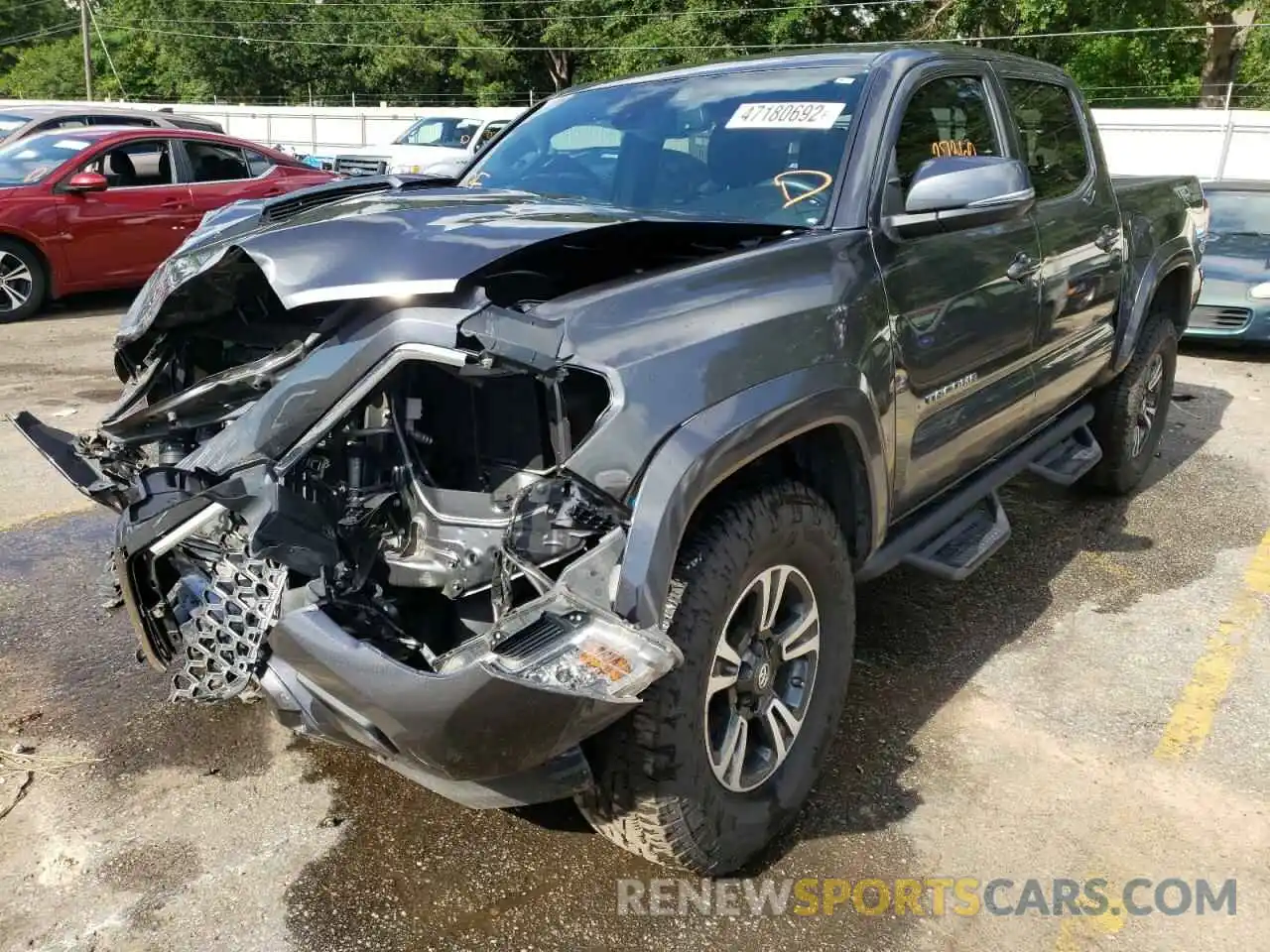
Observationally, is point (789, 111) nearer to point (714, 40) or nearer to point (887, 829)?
point (887, 829)

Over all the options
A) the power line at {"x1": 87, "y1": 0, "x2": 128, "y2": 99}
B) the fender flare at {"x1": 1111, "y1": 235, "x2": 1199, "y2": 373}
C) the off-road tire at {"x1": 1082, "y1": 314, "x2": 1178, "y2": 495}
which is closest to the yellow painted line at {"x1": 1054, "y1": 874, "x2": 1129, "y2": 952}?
the fender flare at {"x1": 1111, "y1": 235, "x2": 1199, "y2": 373}

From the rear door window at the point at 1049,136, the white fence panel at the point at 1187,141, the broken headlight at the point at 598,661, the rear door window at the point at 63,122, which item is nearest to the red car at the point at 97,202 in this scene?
the rear door window at the point at 63,122

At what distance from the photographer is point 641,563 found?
6.64 ft

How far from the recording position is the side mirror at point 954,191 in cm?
288

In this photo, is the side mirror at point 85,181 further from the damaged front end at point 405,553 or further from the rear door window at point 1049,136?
the rear door window at point 1049,136

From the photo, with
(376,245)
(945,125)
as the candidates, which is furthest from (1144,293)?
(376,245)

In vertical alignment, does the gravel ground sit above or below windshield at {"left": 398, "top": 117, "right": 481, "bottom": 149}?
below

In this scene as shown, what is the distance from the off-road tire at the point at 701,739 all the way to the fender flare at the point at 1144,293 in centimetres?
277

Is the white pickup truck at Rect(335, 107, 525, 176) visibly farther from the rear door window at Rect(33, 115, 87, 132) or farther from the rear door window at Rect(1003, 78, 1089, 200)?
→ the rear door window at Rect(1003, 78, 1089, 200)

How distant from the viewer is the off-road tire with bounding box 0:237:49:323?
29.9 feet

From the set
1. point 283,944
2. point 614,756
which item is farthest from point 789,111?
point 283,944

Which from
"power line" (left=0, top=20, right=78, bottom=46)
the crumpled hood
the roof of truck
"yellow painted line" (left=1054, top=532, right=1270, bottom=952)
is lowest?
"yellow painted line" (left=1054, top=532, right=1270, bottom=952)

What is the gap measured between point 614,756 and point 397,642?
54cm

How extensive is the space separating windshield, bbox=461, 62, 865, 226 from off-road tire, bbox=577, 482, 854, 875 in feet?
3.31
